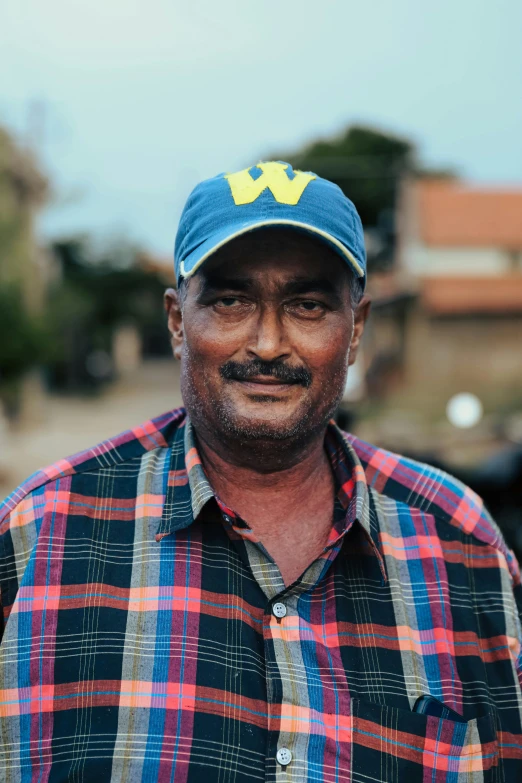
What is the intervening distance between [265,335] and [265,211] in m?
0.26

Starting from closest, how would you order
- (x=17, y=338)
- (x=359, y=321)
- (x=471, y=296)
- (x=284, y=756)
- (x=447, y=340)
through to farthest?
1. (x=284, y=756)
2. (x=359, y=321)
3. (x=17, y=338)
4. (x=471, y=296)
5. (x=447, y=340)

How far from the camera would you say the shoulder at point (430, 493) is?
1853 mm

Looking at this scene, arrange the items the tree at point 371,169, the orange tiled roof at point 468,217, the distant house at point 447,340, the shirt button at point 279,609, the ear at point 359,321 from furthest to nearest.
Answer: the tree at point 371,169
the orange tiled roof at point 468,217
the distant house at point 447,340
the ear at point 359,321
the shirt button at point 279,609

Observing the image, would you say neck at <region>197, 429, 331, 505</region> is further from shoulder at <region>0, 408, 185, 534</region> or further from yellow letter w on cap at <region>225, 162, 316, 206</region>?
yellow letter w on cap at <region>225, 162, 316, 206</region>

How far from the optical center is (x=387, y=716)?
1.57 metres

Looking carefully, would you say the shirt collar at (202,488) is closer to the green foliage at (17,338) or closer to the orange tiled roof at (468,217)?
the green foliage at (17,338)

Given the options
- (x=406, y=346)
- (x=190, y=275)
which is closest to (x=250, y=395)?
(x=190, y=275)

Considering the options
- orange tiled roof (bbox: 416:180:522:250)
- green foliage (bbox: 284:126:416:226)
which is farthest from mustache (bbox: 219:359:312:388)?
green foliage (bbox: 284:126:416:226)

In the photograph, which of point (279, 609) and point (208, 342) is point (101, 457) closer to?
point (208, 342)

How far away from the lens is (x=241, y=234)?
1631 millimetres

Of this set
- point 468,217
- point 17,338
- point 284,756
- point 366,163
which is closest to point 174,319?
point 284,756

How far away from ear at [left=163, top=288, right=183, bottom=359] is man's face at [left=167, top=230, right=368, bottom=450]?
0.16 metres

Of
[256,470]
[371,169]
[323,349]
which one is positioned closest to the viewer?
[323,349]

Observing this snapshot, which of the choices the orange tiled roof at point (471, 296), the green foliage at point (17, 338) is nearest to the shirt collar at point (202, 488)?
the green foliage at point (17, 338)
